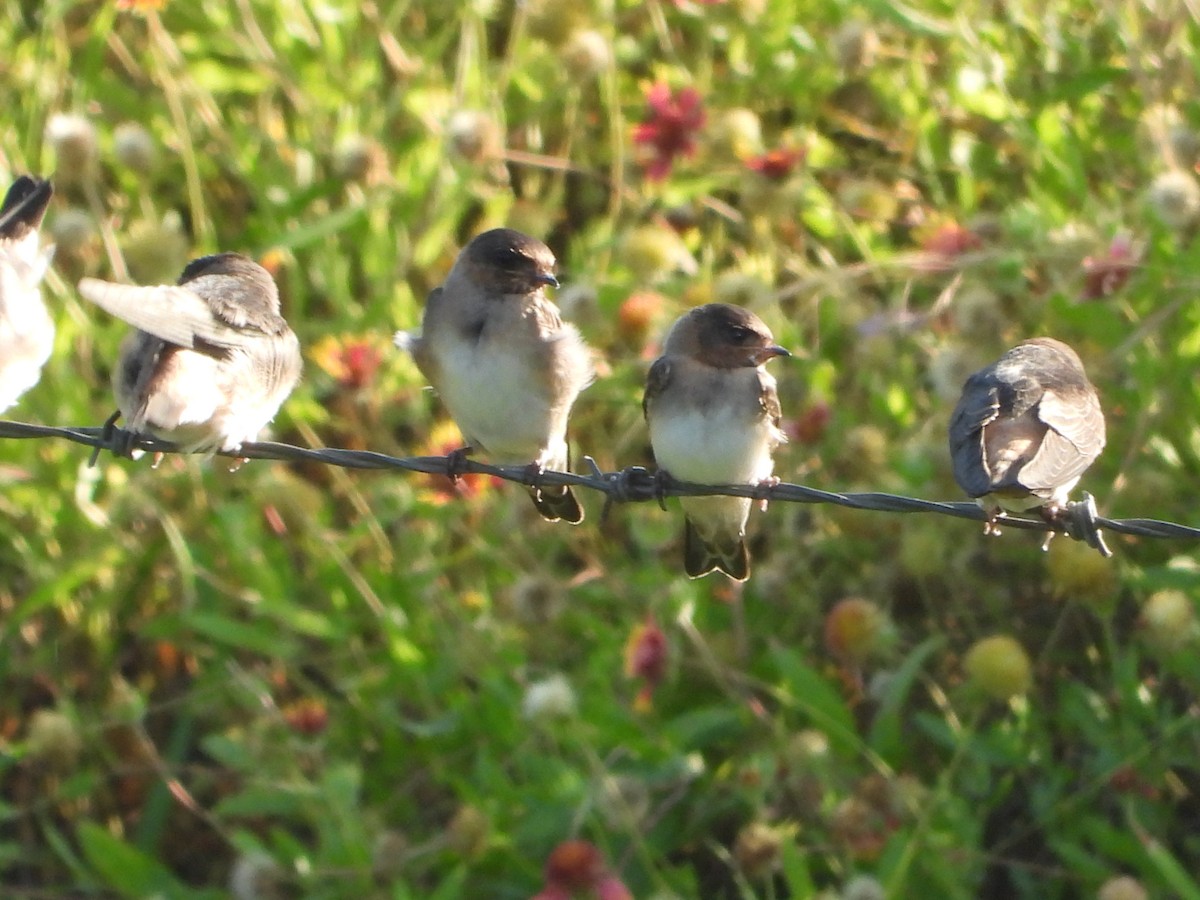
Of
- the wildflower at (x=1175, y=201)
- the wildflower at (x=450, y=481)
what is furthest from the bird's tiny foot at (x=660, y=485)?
the wildflower at (x=1175, y=201)

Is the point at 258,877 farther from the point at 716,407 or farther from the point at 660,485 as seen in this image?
the point at 716,407

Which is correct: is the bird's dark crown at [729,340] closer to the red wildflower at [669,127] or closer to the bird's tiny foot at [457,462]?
the bird's tiny foot at [457,462]

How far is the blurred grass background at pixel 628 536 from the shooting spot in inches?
201

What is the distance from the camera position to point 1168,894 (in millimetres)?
4914

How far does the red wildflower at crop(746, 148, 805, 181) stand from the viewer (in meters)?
5.82

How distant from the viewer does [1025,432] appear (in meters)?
4.27

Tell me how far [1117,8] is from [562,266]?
7.93 feet

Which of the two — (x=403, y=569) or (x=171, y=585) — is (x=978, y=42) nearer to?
(x=403, y=569)

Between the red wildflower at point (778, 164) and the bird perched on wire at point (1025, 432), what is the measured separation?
1272 millimetres

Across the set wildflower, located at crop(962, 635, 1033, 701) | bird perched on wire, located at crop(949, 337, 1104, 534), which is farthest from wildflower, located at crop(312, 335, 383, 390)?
wildflower, located at crop(962, 635, 1033, 701)

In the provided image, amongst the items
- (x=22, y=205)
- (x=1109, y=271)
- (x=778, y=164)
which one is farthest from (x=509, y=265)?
(x=1109, y=271)

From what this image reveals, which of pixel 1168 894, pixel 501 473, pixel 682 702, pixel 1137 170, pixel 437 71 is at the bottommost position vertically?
pixel 1168 894

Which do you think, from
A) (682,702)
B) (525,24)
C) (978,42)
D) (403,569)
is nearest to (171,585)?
(403,569)

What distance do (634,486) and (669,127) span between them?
1936mm
